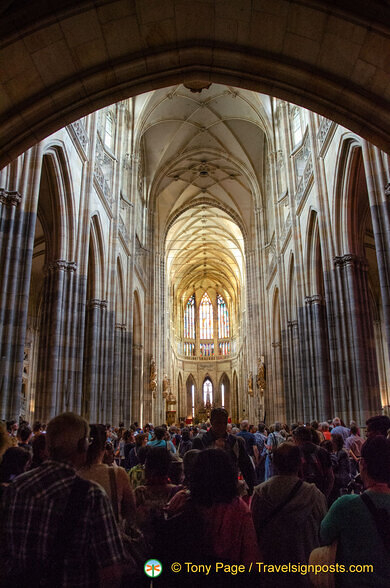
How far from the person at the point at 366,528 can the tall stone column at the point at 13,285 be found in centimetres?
805

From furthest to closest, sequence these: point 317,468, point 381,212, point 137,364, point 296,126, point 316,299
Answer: point 137,364 < point 296,126 < point 316,299 < point 381,212 < point 317,468

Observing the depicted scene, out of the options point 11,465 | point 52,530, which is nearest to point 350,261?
point 11,465

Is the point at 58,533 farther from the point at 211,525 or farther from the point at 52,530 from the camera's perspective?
the point at 211,525

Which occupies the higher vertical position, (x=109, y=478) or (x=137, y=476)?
(x=109, y=478)

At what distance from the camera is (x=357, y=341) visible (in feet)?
42.2

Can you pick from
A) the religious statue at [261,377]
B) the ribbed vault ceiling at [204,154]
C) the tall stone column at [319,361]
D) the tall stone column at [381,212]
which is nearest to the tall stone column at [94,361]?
the tall stone column at [319,361]

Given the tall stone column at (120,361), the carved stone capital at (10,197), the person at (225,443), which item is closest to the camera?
the person at (225,443)

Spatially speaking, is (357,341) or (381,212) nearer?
(381,212)

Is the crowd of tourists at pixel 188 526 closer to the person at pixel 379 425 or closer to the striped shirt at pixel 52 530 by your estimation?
the striped shirt at pixel 52 530

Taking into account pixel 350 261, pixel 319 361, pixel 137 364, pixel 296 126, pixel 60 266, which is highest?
pixel 296 126

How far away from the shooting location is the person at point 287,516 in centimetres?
291

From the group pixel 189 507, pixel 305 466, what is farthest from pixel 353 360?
pixel 189 507

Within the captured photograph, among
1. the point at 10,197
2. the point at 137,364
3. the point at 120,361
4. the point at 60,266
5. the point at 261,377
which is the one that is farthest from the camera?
the point at 261,377

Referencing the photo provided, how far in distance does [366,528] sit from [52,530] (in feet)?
4.73
